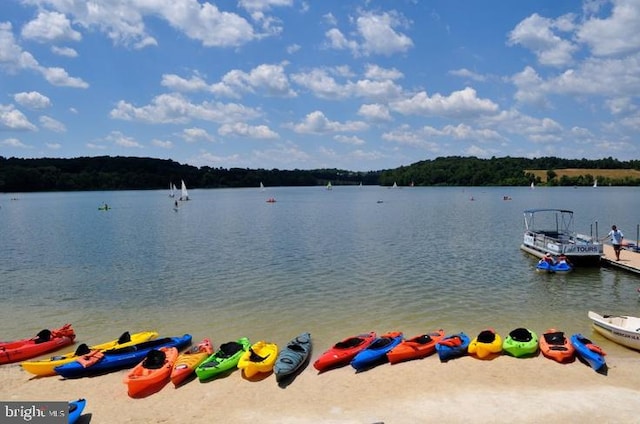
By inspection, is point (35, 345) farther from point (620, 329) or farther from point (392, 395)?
point (620, 329)

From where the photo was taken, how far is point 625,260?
1209 inches

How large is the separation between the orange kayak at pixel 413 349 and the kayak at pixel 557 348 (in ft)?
11.5

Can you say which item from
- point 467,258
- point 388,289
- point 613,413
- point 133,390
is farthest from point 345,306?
point 467,258

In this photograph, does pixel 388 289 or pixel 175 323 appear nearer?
pixel 175 323

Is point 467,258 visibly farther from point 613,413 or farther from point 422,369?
point 613,413

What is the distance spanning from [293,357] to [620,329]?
1153 cm

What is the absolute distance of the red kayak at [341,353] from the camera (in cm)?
1497

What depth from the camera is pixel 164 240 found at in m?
49.1

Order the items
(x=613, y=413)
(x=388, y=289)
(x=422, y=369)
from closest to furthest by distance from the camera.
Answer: (x=613, y=413)
(x=422, y=369)
(x=388, y=289)

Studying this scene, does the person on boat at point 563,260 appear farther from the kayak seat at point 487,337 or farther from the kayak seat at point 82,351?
the kayak seat at point 82,351

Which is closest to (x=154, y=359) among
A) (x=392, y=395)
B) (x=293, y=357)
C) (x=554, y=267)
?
(x=293, y=357)

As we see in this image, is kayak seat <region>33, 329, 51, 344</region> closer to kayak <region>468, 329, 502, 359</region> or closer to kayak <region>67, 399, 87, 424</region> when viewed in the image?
kayak <region>67, 399, 87, 424</region>

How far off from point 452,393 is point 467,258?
23.3m

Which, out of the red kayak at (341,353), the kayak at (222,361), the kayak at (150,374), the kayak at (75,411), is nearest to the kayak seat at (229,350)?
the kayak at (222,361)
